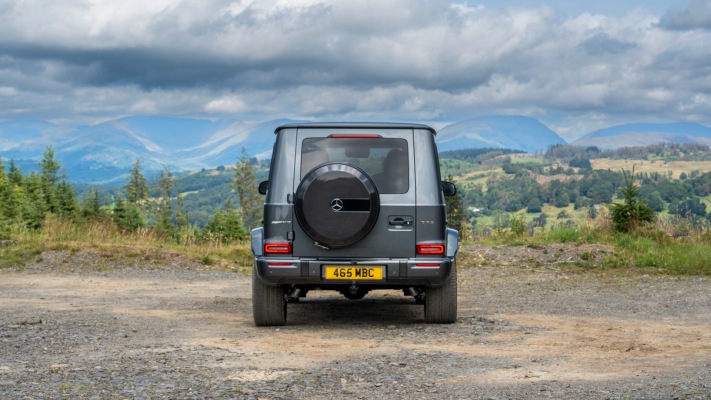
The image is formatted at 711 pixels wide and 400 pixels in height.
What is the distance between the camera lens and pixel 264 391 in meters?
5.64

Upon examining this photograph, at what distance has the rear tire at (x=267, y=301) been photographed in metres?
9.27

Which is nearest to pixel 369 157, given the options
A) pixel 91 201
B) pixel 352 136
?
pixel 352 136

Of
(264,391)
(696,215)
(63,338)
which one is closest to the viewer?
(264,391)

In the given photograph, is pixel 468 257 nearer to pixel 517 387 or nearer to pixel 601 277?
pixel 601 277

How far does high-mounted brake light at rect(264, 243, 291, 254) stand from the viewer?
884 centimetres

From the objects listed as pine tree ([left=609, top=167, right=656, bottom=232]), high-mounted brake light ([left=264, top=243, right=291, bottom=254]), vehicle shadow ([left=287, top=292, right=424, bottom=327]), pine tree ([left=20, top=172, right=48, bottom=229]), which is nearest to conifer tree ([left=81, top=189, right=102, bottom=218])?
pine tree ([left=20, top=172, right=48, bottom=229])

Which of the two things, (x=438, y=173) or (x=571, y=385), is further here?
(x=438, y=173)

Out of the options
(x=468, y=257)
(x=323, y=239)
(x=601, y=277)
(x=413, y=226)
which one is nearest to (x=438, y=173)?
(x=413, y=226)

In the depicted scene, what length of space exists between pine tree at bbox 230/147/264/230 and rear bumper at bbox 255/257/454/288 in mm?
79098

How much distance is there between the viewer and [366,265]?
28.8ft

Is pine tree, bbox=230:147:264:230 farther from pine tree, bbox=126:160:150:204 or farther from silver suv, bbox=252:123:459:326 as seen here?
silver suv, bbox=252:123:459:326

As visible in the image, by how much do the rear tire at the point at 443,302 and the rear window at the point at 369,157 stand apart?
1.30 m

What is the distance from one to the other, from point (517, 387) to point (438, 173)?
3.62 m

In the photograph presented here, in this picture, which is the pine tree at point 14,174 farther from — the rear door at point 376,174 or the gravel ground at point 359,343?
the rear door at point 376,174
